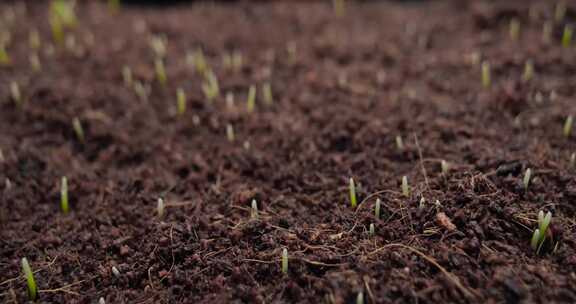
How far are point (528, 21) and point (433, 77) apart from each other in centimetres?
99

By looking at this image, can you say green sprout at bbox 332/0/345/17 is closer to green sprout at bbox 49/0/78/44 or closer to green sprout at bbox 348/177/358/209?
green sprout at bbox 49/0/78/44

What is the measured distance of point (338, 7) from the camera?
374 cm

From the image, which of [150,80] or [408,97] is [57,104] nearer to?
[150,80]

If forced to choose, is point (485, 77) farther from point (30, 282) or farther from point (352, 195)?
point (30, 282)

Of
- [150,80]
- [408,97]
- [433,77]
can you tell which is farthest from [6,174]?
[433,77]

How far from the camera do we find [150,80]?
9.62 ft

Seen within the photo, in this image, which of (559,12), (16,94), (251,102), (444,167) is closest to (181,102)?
(251,102)

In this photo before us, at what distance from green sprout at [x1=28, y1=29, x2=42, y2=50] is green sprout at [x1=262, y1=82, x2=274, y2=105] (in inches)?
63.7

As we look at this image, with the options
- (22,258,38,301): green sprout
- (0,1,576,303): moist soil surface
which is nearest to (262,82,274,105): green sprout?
(0,1,576,303): moist soil surface

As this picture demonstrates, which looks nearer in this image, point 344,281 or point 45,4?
point 344,281

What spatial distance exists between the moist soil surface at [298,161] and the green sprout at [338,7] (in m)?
0.09

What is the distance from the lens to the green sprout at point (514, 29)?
3.10 meters

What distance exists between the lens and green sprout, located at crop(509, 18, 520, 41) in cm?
310

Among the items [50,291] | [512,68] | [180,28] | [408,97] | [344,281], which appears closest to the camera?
[344,281]
